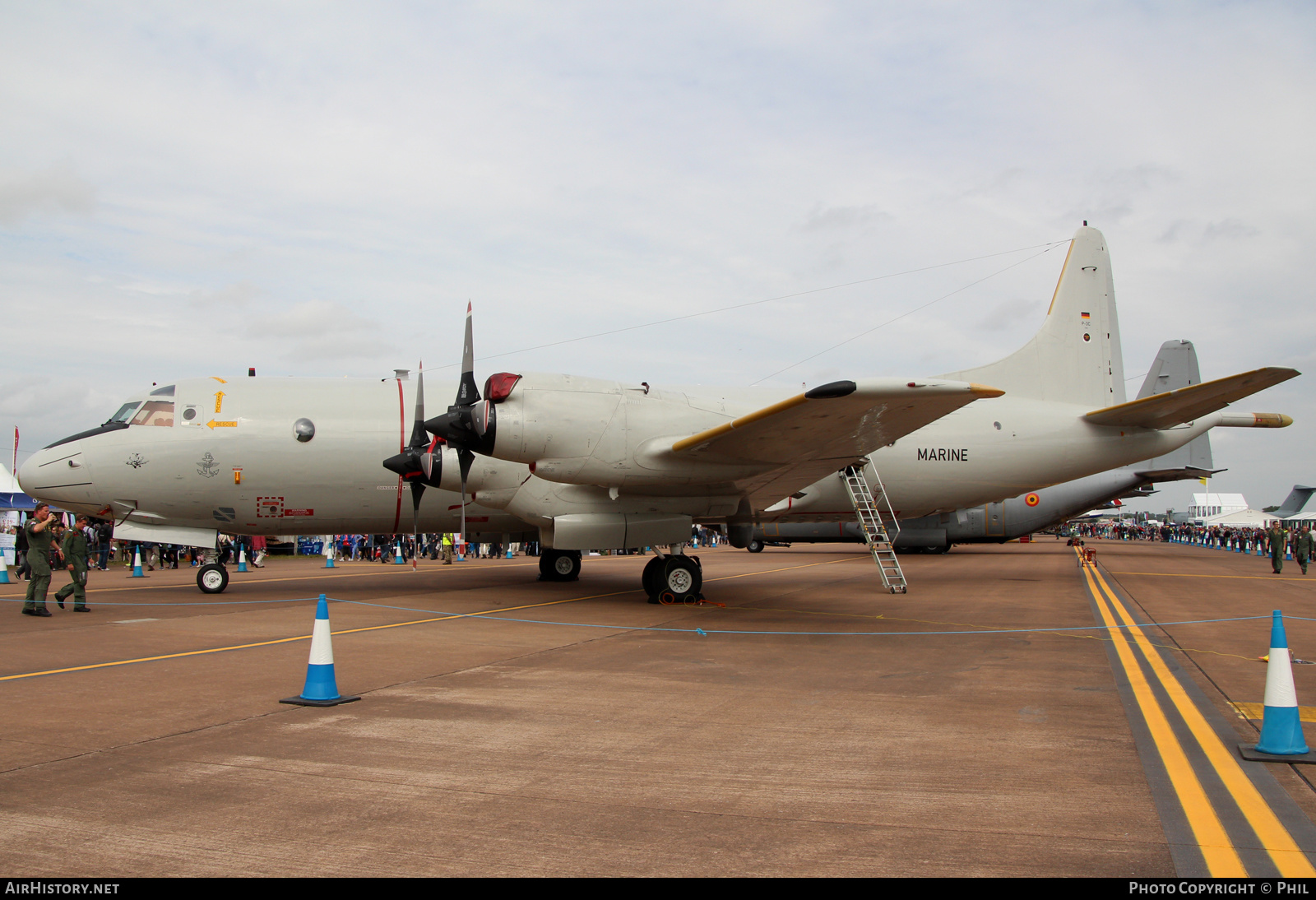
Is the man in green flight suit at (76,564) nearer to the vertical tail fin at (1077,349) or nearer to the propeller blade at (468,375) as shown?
the propeller blade at (468,375)

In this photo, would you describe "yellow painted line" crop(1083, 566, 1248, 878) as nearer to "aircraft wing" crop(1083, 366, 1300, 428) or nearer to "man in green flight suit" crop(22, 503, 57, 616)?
"aircraft wing" crop(1083, 366, 1300, 428)

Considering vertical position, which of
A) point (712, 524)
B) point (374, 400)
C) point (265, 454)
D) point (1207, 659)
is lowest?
point (1207, 659)

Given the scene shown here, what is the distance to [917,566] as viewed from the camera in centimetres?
2784

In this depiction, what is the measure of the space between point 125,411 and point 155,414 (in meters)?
0.65

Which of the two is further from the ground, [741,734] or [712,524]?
[712,524]

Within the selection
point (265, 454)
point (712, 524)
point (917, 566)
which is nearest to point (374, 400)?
point (265, 454)

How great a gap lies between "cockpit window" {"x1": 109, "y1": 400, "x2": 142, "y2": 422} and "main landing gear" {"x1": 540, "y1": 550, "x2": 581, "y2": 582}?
905cm

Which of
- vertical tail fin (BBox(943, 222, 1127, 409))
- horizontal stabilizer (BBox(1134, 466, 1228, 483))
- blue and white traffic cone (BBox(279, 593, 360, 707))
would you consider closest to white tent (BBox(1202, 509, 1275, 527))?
horizontal stabilizer (BBox(1134, 466, 1228, 483))

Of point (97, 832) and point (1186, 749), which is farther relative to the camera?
point (1186, 749)

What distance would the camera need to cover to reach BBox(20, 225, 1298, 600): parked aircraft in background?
40.9ft

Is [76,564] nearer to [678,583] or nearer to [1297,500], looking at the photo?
[678,583]

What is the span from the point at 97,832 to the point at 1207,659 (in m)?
10.1

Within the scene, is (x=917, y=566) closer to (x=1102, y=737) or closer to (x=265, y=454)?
(x=265, y=454)
